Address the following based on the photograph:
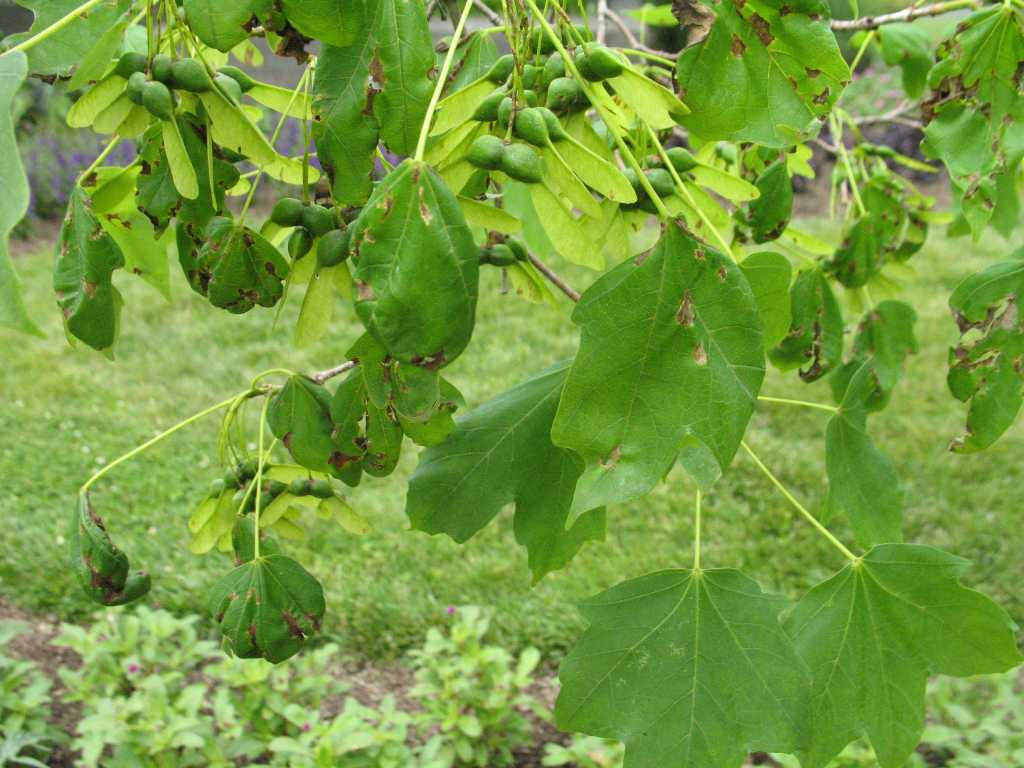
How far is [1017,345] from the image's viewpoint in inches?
48.6

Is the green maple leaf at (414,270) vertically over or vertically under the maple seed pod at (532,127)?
under

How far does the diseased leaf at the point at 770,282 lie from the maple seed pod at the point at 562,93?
32cm

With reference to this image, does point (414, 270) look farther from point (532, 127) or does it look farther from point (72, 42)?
point (72, 42)

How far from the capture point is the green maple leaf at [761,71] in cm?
80

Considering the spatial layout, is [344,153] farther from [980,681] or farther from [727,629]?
[980,681]

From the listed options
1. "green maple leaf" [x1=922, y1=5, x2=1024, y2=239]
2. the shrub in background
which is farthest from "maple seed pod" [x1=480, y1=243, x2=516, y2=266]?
the shrub in background

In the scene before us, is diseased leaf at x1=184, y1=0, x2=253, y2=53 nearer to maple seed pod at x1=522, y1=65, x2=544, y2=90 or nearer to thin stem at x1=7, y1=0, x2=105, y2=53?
thin stem at x1=7, y1=0, x2=105, y2=53

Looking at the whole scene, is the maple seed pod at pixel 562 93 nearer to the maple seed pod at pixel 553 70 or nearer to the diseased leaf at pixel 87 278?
the maple seed pod at pixel 553 70

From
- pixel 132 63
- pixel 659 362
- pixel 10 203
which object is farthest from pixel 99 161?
pixel 659 362

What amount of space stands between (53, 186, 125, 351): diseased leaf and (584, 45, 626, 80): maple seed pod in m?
0.45

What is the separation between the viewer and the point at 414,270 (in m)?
0.64

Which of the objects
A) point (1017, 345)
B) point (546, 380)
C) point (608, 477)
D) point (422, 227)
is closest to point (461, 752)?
point (546, 380)

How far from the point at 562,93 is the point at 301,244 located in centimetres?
26

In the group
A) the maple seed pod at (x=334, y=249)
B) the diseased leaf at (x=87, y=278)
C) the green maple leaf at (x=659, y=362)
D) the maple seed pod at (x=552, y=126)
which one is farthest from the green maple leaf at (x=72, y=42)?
the green maple leaf at (x=659, y=362)
